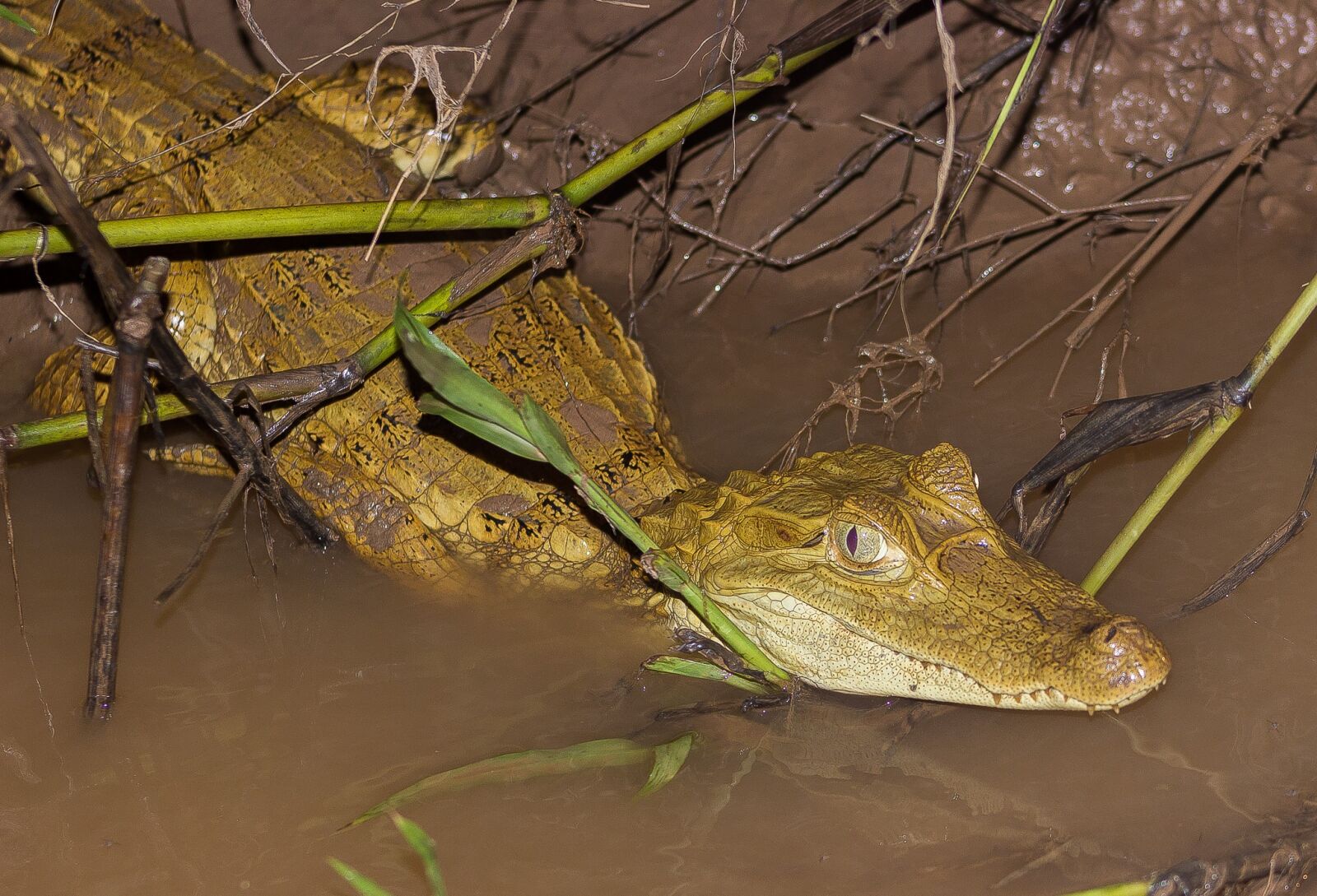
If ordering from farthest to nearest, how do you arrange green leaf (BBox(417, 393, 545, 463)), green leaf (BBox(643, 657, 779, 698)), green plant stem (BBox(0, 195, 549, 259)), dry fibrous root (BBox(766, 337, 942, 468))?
dry fibrous root (BBox(766, 337, 942, 468))
green leaf (BBox(643, 657, 779, 698))
green plant stem (BBox(0, 195, 549, 259))
green leaf (BBox(417, 393, 545, 463))

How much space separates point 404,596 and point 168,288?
1.56 metres

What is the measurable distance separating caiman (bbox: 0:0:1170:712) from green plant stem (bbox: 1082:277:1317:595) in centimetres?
15

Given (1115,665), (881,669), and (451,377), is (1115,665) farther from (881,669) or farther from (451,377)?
(451,377)

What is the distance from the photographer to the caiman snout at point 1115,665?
2592 mm

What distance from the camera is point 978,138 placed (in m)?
4.76

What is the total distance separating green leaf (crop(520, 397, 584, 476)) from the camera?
246 centimetres

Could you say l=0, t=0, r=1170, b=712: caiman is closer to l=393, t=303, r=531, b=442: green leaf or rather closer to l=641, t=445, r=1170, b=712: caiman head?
l=641, t=445, r=1170, b=712: caiman head

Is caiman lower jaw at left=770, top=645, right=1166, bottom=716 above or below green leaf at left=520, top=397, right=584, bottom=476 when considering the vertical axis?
below

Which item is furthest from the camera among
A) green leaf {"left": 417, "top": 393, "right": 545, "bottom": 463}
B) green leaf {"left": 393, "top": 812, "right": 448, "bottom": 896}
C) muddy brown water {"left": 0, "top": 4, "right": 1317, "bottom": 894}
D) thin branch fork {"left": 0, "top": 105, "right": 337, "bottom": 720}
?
muddy brown water {"left": 0, "top": 4, "right": 1317, "bottom": 894}

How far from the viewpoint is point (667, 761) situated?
296 centimetres

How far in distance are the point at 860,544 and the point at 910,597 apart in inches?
7.4

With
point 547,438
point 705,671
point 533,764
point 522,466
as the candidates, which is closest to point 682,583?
Result: point 705,671

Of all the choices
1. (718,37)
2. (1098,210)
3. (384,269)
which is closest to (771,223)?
(718,37)

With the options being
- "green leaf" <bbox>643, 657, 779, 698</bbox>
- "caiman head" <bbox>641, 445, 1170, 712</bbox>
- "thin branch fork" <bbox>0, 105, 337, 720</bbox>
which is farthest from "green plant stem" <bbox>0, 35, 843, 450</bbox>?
"green leaf" <bbox>643, 657, 779, 698</bbox>
